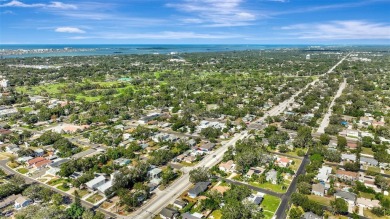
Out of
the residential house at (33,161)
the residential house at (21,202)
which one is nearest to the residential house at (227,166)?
the residential house at (21,202)

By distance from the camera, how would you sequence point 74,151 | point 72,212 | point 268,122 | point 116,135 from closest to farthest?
point 72,212 < point 74,151 < point 116,135 < point 268,122

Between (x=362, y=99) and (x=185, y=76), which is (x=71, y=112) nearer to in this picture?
(x=185, y=76)

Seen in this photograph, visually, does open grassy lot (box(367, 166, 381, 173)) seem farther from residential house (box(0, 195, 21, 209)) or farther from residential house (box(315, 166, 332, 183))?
residential house (box(0, 195, 21, 209))

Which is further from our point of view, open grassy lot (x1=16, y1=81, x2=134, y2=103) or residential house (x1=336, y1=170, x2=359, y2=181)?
open grassy lot (x1=16, y1=81, x2=134, y2=103)

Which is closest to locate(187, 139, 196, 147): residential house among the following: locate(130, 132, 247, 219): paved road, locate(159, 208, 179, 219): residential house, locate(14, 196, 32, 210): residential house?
locate(130, 132, 247, 219): paved road

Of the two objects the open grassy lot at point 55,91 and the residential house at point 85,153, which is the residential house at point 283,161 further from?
the open grassy lot at point 55,91

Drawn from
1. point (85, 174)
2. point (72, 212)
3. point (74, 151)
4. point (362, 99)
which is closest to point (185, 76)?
point (362, 99)

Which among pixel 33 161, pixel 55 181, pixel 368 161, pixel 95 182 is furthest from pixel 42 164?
pixel 368 161
